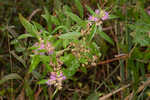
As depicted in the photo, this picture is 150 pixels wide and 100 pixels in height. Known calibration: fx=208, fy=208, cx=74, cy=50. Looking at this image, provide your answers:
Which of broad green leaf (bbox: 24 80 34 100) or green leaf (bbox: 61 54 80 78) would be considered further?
broad green leaf (bbox: 24 80 34 100)

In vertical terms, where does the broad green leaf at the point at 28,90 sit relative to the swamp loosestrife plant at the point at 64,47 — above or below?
below

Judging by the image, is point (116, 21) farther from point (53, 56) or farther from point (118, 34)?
point (53, 56)

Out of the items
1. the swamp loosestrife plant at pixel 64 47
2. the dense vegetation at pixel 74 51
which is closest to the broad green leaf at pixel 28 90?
the dense vegetation at pixel 74 51

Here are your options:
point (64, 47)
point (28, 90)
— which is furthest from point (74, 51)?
point (28, 90)

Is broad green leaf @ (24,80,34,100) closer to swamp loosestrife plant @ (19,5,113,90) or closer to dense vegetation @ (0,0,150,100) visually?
dense vegetation @ (0,0,150,100)

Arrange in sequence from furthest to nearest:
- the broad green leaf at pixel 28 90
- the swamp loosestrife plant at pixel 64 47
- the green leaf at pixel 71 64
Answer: the broad green leaf at pixel 28 90, the green leaf at pixel 71 64, the swamp loosestrife plant at pixel 64 47

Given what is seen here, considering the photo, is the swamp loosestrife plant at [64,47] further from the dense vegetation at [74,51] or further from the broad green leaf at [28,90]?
the broad green leaf at [28,90]

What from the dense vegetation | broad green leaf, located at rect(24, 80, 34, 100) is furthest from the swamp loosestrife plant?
broad green leaf, located at rect(24, 80, 34, 100)

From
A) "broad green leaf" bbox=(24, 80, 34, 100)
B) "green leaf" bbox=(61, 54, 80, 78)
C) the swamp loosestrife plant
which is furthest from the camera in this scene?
"broad green leaf" bbox=(24, 80, 34, 100)

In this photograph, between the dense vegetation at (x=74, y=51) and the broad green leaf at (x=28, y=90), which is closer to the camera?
the dense vegetation at (x=74, y=51)

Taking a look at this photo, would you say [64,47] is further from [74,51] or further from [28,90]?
[28,90]
